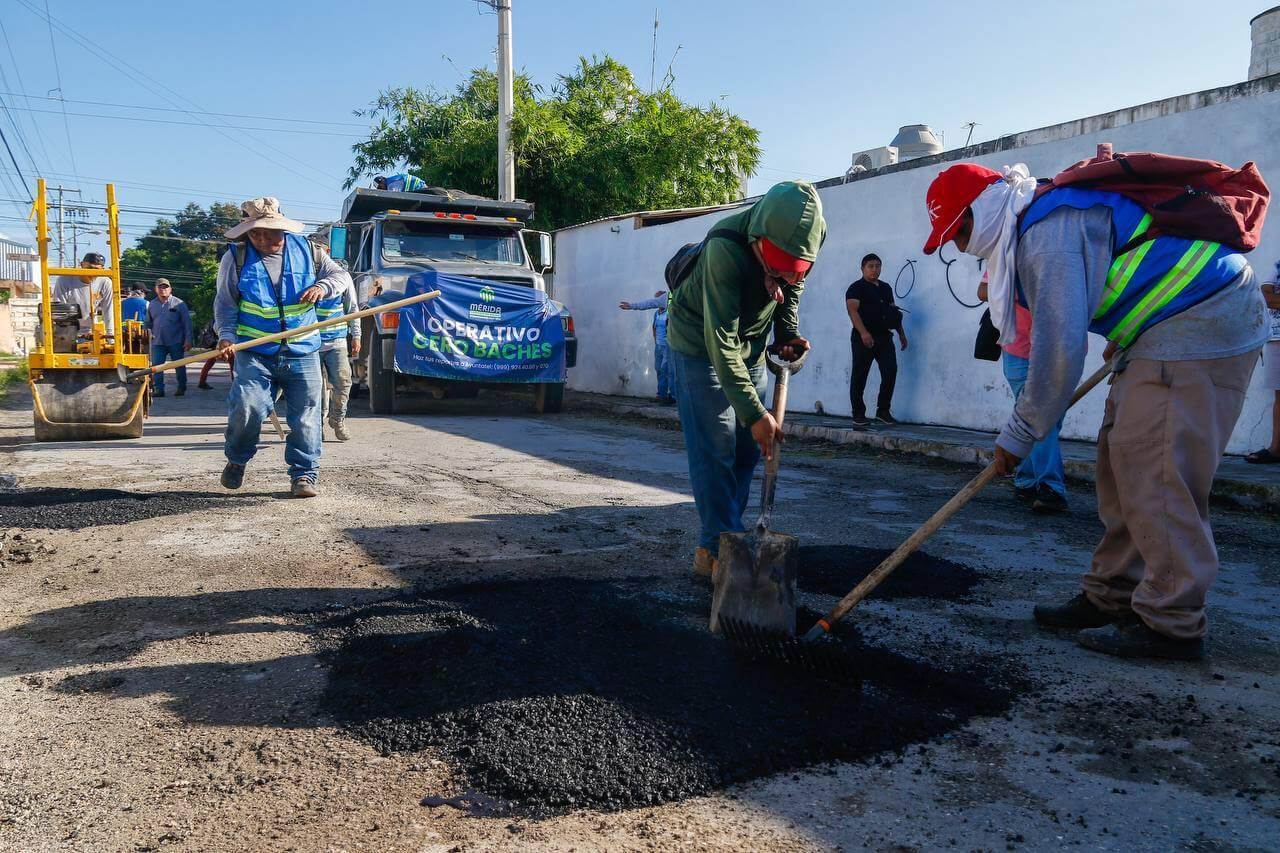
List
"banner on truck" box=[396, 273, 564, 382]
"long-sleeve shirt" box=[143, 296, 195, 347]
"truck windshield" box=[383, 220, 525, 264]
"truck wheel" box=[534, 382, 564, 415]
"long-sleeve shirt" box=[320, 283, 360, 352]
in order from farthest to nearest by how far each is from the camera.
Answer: "long-sleeve shirt" box=[143, 296, 195, 347]
"truck wheel" box=[534, 382, 564, 415]
"truck windshield" box=[383, 220, 525, 264]
"banner on truck" box=[396, 273, 564, 382]
"long-sleeve shirt" box=[320, 283, 360, 352]

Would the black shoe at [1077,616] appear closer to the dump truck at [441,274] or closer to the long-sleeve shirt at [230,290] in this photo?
the long-sleeve shirt at [230,290]

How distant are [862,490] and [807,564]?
2.45m

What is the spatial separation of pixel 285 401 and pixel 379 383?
620 centimetres

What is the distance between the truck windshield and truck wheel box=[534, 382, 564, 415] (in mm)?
1755

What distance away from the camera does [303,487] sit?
19.0ft

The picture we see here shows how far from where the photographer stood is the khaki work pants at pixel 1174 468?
2.94 meters

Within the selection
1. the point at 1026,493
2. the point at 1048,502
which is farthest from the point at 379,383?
the point at 1048,502

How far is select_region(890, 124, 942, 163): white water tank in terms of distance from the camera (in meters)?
16.8

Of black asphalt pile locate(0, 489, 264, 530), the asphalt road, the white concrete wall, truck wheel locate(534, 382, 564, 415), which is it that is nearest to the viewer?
the asphalt road

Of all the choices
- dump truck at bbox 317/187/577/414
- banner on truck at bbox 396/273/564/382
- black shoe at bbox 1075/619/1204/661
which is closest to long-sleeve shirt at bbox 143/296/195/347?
dump truck at bbox 317/187/577/414

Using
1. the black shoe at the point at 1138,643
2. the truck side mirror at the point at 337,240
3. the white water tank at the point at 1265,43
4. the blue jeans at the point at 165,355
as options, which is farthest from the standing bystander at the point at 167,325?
the white water tank at the point at 1265,43

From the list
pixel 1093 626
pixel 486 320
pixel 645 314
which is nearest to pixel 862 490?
pixel 1093 626

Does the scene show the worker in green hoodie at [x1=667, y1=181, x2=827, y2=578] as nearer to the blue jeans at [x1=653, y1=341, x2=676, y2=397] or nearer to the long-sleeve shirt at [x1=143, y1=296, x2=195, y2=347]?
the blue jeans at [x1=653, y1=341, x2=676, y2=397]

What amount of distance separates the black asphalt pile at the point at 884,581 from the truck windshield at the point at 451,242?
29.8 ft
